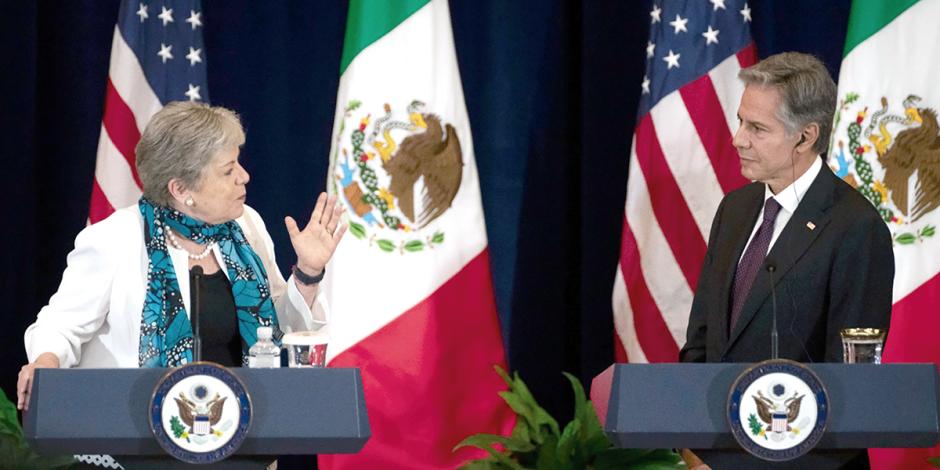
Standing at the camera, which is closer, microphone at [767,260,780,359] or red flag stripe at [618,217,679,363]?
microphone at [767,260,780,359]

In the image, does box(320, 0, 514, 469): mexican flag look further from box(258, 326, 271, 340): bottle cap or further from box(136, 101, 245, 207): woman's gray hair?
box(258, 326, 271, 340): bottle cap

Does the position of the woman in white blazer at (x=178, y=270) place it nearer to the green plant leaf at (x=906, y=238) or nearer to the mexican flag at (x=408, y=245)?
the mexican flag at (x=408, y=245)

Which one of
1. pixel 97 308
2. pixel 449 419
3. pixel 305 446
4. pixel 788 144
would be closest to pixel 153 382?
pixel 305 446

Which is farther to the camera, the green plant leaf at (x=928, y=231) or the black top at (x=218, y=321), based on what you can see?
the green plant leaf at (x=928, y=231)

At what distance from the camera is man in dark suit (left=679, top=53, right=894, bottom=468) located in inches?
110

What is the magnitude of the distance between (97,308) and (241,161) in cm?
217

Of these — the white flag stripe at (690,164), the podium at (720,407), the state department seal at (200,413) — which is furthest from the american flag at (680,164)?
the state department seal at (200,413)

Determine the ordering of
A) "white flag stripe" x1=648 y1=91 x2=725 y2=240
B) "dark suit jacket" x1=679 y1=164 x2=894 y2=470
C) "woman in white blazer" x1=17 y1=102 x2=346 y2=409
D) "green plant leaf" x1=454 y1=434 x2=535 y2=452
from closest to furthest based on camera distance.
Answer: "dark suit jacket" x1=679 y1=164 x2=894 y2=470, "woman in white blazer" x1=17 y1=102 x2=346 y2=409, "green plant leaf" x1=454 y1=434 x2=535 y2=452, "white flag stripe" x1=648 y1=91 x2=725 y2=240

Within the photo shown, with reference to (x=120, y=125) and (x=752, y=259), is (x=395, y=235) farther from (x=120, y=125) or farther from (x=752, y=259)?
(x=752, y=259)

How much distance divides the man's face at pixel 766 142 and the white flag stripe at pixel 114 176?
7.76 feet

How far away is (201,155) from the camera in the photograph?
3.00 m

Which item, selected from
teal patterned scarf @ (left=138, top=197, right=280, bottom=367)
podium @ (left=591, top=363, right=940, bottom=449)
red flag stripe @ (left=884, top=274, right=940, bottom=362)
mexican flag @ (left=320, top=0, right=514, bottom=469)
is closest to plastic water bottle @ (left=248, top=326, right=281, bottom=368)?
teal patterned scarf @ (left=138, top=197, right=280, bottom=367)

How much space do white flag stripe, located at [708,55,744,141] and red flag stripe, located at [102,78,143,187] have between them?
2.04 m

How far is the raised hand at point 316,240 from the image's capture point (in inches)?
119
